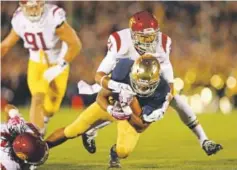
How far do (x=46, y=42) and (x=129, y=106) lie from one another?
1.53 meters

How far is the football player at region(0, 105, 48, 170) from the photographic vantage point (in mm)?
3680

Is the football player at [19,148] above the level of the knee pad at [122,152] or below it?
above

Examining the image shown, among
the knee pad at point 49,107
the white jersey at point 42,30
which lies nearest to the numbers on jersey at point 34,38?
the white jersey at point 42,30

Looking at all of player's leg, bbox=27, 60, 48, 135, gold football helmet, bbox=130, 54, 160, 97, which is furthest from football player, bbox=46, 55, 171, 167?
player's leg, bbox=27, 60, 48, 135

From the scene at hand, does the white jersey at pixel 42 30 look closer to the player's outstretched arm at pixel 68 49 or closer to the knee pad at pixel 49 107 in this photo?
the player's outstretched arm at pixel 68 49

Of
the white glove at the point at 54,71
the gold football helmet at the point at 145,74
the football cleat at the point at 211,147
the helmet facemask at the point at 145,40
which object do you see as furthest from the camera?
the white glove at the point at 54,71

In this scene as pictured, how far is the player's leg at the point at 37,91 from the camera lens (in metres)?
5.31

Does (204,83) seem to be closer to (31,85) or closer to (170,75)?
(31,85)

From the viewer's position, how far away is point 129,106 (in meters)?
4.34

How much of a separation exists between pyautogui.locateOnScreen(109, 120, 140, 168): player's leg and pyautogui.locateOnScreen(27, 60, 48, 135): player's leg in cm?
106

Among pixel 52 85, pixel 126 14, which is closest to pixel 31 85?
pixel 52 85

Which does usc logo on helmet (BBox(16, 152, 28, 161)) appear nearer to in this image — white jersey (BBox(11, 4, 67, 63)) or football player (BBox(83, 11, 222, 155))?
football player (BBox(83, 11, 222, 155))

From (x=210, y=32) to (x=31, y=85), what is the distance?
6.39 m

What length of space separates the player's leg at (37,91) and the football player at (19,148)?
1.44 meters
